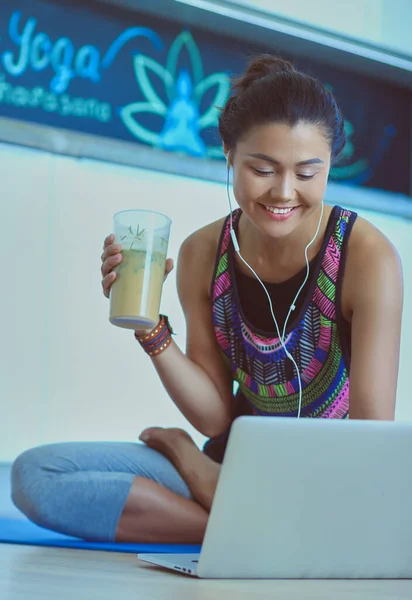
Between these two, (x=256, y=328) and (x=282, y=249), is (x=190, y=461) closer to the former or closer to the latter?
(x=256, y=328)

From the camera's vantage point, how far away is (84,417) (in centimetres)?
291

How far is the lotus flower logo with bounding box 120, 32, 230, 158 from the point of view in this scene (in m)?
3.20

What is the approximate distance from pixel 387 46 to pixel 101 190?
151cm

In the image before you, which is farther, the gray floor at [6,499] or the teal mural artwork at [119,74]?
the teal mural artwork at [119,74]

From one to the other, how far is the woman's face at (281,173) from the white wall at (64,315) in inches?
61.2

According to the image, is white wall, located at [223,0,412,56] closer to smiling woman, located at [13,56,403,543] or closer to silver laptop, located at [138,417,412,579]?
smiling woman, located at [13,56,403,543]

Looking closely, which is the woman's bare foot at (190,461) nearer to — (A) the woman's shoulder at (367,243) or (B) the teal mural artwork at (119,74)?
(A) the woman's shoulder at (367,243)

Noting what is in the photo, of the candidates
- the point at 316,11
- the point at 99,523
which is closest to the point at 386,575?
the point at 99,523

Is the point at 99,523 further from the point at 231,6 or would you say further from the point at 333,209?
the point at 231,6

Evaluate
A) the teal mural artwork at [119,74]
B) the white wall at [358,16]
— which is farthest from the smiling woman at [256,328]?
the white wall at [358,16]

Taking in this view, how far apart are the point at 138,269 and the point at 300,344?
1.38ft

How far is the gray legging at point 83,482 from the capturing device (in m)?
1.45

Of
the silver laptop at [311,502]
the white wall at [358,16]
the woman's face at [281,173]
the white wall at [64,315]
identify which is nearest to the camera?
the silver laptop at [311,502]

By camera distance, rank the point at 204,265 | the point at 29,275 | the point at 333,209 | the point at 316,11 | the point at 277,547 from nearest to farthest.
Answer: the point at 277,547, the point at 333,209, the point at 204,265, the point at 29,275, the point at 316,11
